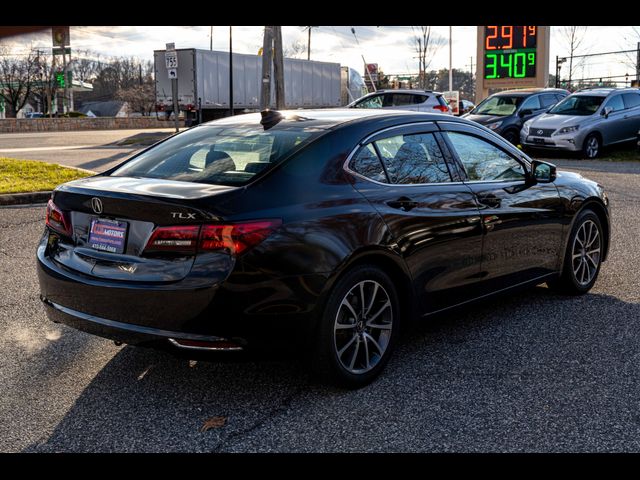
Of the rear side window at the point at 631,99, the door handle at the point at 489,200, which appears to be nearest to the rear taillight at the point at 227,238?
the door handle at the point at 489,200

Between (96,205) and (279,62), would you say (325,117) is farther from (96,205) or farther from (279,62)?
(279,62)

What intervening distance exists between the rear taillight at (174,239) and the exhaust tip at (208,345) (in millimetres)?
443

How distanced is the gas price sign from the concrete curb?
77.9ft

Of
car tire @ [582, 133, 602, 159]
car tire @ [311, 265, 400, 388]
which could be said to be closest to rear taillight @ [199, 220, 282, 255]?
car tire @ [311, 265, 400, 388]

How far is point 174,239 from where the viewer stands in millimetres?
3570

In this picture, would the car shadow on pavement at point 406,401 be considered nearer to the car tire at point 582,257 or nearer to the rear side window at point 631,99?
the car tire at point 582,257

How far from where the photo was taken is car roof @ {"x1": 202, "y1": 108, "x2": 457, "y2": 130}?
4.47 m

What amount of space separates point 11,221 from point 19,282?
10.8 feet

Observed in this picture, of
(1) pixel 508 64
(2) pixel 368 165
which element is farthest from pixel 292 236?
(1) pixel 508 64

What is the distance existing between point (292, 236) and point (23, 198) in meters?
8.27

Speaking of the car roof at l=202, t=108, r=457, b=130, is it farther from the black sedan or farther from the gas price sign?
the gas price sign

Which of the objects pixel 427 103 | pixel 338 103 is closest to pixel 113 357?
pixel 427 103

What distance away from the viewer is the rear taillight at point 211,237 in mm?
3527
